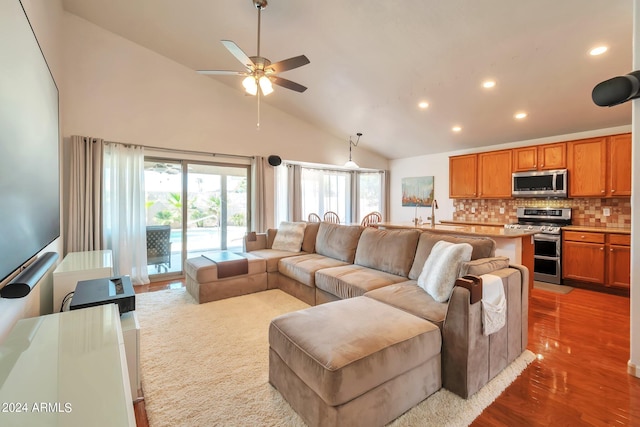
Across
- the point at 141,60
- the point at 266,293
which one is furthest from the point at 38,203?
the point at 141,60

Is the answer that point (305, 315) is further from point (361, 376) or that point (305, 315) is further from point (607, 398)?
point (607, 398)

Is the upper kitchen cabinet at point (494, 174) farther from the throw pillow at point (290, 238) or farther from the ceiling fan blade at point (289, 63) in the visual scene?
the ceiling fan blade at point (289, 63)

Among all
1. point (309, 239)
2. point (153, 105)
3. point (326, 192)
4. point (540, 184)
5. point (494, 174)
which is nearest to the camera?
point (153, 105)


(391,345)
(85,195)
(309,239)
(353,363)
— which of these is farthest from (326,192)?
(353,363)

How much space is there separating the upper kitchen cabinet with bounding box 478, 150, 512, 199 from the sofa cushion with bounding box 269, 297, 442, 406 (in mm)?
4271

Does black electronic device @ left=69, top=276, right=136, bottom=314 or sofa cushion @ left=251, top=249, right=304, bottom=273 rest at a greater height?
black electronic device @ left=69, top=276, right=136, bottom=314

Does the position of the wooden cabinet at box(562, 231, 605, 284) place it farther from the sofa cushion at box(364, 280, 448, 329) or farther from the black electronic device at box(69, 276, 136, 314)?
the black electronic device at box(69, 276, 136, 314)

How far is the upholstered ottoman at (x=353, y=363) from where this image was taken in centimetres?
142

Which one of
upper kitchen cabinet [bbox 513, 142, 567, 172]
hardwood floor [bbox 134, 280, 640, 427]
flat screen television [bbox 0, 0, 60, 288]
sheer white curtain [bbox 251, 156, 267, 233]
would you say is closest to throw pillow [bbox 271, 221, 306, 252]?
sheer white curtain [bbox 251, 156, 267, 233]

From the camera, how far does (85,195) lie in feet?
12.3

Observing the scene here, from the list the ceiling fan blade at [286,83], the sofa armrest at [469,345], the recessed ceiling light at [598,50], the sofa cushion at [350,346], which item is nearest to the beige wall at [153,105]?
the ceiling fan blade at [286,83]

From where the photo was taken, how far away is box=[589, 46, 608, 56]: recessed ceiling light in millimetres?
2751

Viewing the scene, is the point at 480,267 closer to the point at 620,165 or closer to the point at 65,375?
the point at 65,375

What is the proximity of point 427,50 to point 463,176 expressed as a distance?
3203 millimetres
